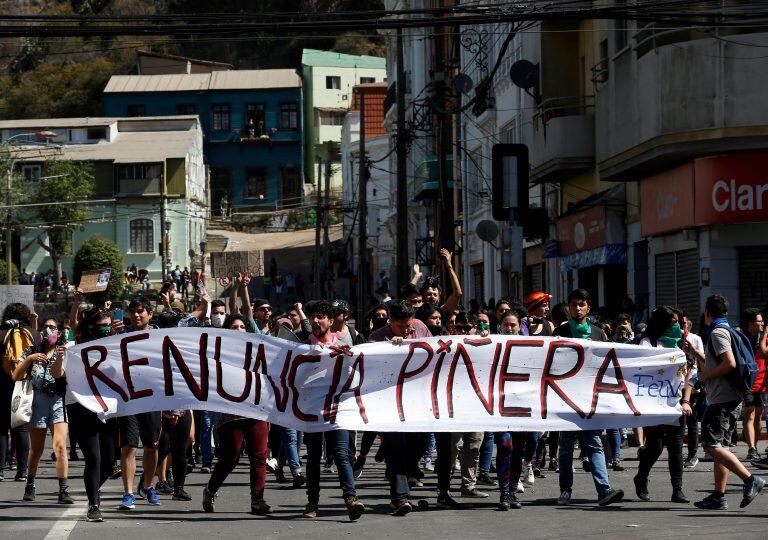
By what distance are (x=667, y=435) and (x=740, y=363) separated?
38.5 inches

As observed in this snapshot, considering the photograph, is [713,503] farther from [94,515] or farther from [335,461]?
[94,515]

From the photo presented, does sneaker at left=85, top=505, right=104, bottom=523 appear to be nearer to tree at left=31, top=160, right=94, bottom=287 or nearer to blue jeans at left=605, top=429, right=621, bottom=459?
blue jeans at left=605, top=429, right=621, bottom=459

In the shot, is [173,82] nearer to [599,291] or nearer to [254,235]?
[254,235]

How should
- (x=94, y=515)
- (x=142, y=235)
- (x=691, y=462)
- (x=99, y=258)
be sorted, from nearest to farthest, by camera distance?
(x=94, y=515), (x=691, y=462), (x=99, y=258), (x=142, y=235)

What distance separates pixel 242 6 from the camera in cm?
11994

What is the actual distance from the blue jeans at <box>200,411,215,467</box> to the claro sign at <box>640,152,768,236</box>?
29.9 ft

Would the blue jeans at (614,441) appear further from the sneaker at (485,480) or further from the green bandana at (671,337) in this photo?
the green bandana at (671,337)

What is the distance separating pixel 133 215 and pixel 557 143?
54.6 m

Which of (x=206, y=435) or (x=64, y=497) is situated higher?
(x=206, y=435)

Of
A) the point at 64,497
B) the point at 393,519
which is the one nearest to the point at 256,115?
the point at 64,497

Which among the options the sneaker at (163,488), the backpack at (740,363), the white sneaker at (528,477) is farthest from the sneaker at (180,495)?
the backpack at (740,363)

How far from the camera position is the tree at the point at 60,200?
7750 centimetres

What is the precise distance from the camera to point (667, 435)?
1268 centimetres

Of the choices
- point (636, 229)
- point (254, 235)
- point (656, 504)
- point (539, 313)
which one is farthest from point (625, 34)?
point (254, 235)
